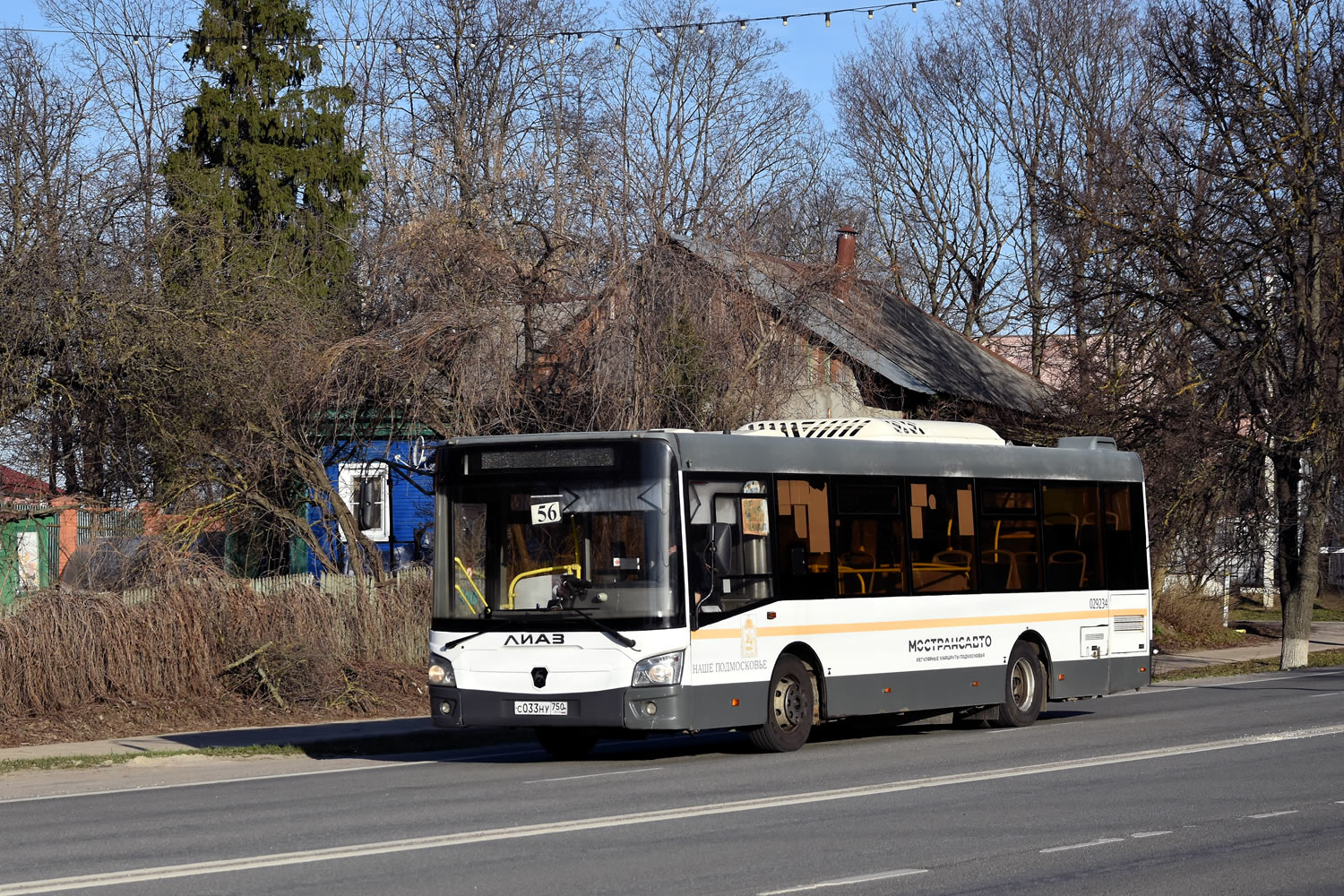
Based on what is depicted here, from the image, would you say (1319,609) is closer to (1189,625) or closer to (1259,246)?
(1189,625)

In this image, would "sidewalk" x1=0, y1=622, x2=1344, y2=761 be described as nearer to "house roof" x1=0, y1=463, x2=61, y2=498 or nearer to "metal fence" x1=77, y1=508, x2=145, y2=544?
"metal fence" x1=77, y1=508, x2=145, y2=544

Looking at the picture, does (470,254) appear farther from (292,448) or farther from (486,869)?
(486,869)

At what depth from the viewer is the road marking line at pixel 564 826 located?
8898 mm

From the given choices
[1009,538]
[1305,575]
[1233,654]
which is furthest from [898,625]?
[1233,654]

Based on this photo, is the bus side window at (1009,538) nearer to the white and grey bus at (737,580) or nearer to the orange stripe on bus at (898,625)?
the white and grey bus at (737,580)

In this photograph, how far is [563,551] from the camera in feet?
47.2

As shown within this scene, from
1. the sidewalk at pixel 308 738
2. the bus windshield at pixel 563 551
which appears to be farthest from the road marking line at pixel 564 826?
the sidewalk at pixel 308 738

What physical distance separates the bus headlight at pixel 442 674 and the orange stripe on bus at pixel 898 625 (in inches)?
83.5

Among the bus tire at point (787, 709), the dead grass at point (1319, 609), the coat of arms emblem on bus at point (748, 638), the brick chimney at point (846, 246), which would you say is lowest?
the dead grass at point (1319, 609)

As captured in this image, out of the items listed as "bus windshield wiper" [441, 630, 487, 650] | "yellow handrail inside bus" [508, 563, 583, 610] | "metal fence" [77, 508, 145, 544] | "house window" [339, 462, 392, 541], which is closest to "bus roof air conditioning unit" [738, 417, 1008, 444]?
"yellow handrail inside bus" [508, 563, 583, 610]

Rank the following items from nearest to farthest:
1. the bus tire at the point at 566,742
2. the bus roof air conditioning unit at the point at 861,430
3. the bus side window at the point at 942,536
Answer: the bus tire at the point at 566,742 → the bus side window at the point at 942,536 → the bus roof air conditioning unit at the point at 861,430

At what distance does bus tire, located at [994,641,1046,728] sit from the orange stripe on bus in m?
0.39

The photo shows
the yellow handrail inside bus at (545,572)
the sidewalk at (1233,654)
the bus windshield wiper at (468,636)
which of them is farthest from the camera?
the sidewalk at (1233,654)

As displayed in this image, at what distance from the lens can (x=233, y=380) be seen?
22078 mm
